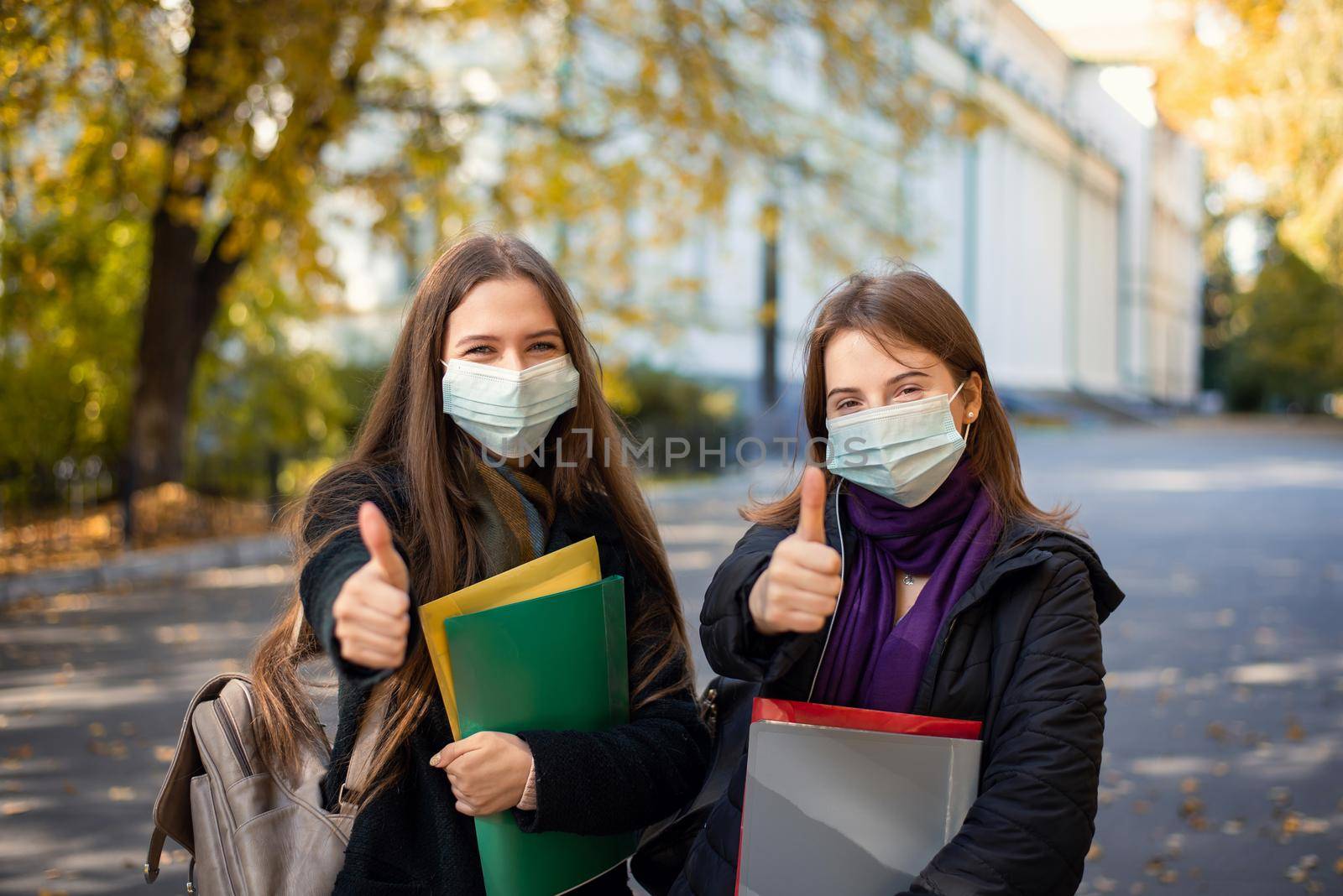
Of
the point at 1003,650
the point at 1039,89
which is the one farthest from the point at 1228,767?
the point at 1039,89

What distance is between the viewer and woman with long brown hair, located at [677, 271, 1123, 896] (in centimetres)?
189

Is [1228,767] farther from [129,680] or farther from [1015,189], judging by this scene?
[1015,189]

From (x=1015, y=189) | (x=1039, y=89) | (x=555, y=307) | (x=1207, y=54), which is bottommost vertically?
(x=555, y=307)

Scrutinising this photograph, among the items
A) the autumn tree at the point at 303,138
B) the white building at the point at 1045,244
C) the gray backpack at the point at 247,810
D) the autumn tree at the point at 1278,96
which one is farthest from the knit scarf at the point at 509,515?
the white building at the point at 1045,244

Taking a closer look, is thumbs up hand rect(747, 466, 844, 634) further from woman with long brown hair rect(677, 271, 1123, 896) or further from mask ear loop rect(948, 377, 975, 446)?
mask ear loop rect(948, 377, 975, 446)

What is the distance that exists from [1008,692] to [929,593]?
0.21 m

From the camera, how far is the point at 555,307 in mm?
2428

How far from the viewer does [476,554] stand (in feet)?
7.47

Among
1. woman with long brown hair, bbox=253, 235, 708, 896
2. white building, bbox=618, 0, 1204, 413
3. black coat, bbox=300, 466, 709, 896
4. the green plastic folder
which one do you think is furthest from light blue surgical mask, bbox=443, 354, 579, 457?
white building, bbox=618, 0, 1204, 413

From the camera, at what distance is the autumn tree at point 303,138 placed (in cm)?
1056

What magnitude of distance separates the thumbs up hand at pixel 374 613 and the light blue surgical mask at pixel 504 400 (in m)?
0.56

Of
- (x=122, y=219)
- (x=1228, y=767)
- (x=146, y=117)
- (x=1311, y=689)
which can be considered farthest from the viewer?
(x=122, y=219)

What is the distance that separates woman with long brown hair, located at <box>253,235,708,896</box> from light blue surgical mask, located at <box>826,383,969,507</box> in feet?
1.61

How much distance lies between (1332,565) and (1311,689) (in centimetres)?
618
